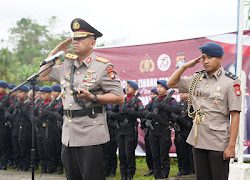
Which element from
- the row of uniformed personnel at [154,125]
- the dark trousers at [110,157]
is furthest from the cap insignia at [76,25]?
the dark trousers at [110,157]

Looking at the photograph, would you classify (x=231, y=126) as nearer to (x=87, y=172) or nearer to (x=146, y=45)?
(x=87, y=172)

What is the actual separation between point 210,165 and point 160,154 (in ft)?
12.9

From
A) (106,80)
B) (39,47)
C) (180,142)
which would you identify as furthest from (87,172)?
(39,47)

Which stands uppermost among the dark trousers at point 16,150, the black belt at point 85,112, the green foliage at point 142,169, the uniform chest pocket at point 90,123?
the black belt at point 85,112

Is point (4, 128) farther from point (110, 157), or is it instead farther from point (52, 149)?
point (110, 157)

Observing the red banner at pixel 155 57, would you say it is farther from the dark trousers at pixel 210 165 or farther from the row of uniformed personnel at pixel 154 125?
the dark trousers at pixel 210 165

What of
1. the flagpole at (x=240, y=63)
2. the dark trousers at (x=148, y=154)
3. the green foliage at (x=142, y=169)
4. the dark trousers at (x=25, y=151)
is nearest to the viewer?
the flagpole at (x=240, y=63)

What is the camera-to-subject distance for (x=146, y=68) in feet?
31.4

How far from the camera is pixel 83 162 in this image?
374 cm

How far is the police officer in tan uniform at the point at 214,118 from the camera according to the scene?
159 inches

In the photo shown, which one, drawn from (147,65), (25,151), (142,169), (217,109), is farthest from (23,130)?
(217,109)

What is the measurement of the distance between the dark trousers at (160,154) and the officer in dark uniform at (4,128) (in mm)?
3590

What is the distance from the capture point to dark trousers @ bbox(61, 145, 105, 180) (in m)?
3.72

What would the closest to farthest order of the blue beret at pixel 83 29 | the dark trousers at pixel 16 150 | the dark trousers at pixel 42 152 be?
1. the blue beret at pixel 83 29
2. the dark trousers at pixel 42 152
3. the dark trousers at pixel 16 150
